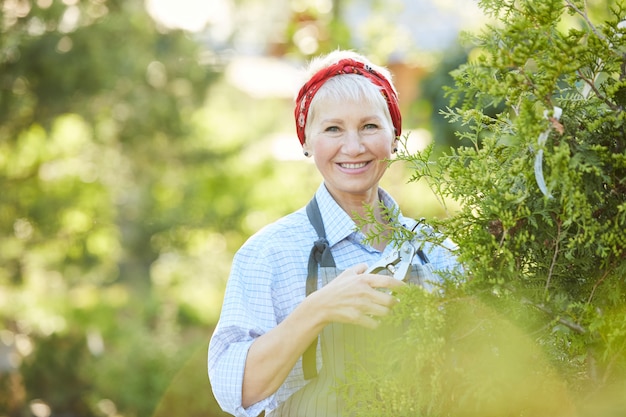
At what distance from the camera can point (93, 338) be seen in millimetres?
8383

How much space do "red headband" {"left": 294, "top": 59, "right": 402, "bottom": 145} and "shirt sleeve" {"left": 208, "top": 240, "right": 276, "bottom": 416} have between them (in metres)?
0.51

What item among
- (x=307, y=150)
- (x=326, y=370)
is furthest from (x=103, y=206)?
(x=326, y=370)

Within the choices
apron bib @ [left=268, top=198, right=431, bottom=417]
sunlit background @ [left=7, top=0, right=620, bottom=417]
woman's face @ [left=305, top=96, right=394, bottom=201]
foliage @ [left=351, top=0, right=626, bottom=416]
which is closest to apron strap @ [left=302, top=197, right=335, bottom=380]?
apron bib @ [left=268, top=198, right=431, bottom=417]

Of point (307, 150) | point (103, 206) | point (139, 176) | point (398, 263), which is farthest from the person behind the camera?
point (139, 176)

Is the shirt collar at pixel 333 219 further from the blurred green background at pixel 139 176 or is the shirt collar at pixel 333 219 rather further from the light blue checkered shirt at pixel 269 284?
the blurred green background at pixel 139 176

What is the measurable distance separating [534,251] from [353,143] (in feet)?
2.73

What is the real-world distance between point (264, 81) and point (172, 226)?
472 centimetres

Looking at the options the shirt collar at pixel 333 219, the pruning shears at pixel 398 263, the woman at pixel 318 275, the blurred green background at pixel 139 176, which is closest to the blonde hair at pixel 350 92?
the woman at pixel 318 275

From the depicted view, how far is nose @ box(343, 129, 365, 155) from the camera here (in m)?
2.42

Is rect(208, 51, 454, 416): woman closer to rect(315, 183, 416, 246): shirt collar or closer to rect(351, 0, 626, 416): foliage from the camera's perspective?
rect(315, 183, 416, 246): shirt collar

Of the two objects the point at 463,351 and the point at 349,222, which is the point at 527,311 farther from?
the point at 349,222

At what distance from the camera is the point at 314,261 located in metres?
2.35

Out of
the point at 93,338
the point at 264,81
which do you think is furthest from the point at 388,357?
the point at 264,81

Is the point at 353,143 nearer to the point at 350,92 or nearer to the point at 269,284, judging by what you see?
the point at 350,92
